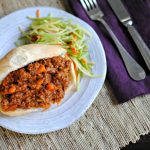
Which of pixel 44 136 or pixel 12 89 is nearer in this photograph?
pixel 12 89

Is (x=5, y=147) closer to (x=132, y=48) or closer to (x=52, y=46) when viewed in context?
(x=52, y=46)

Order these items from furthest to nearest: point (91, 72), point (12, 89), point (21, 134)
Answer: point (91, 72), point (21, 134), point (12, 89)

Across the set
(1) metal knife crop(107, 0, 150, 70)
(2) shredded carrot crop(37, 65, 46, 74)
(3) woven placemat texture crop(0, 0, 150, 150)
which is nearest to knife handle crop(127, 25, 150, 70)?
(1) metal knife crop(107, 0, 150, 70)

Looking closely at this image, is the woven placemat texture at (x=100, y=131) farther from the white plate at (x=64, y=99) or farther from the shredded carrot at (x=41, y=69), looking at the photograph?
the shredded carrot at (x=41, y=69)

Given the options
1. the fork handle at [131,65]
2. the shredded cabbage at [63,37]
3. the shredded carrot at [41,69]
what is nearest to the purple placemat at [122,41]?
the fork handle at [131,65]

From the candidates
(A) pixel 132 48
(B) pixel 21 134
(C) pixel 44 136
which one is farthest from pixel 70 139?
(A) pixel 132 48

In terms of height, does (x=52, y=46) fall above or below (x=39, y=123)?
above
